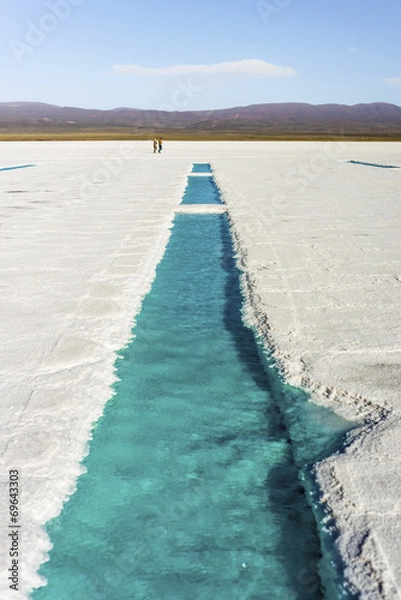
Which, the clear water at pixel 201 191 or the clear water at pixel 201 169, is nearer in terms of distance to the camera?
the clear water at pixel 201 191

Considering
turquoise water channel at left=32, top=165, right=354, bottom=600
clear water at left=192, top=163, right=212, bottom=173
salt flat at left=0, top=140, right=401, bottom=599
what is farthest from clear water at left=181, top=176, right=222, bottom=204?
turquoise water channel at left=32, top=165, right=354, bottom=600

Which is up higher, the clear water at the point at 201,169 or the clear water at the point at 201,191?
the clear water at the point at 201,191

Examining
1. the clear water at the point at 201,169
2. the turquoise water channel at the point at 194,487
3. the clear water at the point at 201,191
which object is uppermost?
the turquoise water channel at the point at 194,487

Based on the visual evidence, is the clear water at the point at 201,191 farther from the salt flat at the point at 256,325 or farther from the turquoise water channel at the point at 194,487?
the turquoise water channel at the point at 194,487

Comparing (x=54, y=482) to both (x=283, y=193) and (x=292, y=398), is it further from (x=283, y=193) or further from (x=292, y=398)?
(x=283, y=193)

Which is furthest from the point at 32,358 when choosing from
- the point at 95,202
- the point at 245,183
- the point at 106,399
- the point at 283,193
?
the point at 245,183

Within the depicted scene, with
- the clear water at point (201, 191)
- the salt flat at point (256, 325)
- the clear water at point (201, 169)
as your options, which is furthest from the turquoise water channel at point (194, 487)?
the clear water at point (201, 169)
